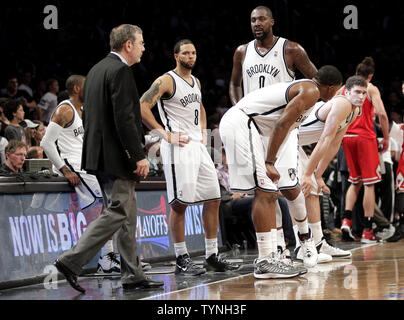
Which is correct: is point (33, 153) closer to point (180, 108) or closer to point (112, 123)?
point (180, 108)

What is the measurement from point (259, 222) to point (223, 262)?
2.67 ft

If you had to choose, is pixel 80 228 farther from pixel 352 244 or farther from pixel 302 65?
pixel 352 244

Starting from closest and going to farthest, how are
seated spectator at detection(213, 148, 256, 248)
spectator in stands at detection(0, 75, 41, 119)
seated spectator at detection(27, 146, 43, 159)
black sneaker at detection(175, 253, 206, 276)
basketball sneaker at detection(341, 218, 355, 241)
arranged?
black sneaker at detection(175, 253, 206, 276) < seated spectator at detection(27, 146, 43, 159) < seated spectator at detection(213, 148, 256, 248) < basketball sneaker at detection(341, 218, 355, 241) < spectator in stands at detection(0, 75, 41, 119)

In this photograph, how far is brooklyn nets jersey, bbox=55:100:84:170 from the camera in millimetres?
6242

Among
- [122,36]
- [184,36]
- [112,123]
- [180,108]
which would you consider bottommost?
[112,123]

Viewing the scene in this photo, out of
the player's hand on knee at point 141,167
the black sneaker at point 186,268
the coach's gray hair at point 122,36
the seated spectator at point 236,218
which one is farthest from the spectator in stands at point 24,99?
the player's hand on knee at point 141,167

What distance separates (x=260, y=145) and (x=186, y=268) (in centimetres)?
130

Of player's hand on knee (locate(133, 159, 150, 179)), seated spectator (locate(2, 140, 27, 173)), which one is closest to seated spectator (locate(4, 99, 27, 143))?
seated spectator (locate(2, 140, 27, 173))

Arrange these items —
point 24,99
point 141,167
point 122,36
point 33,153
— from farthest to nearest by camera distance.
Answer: point 24,99, point 33,153, point 122,36, point 141,167

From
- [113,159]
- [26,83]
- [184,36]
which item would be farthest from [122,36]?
[184,36]

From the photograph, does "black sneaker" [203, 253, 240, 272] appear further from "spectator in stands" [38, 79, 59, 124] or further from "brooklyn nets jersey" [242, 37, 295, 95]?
"spectator in stands" [38, 79, 59, 124]

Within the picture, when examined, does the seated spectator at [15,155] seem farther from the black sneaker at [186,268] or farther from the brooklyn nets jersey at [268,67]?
the brooklyn nets jersey at [268,67]

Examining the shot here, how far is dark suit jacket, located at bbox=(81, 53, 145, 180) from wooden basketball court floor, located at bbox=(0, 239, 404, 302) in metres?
0.92

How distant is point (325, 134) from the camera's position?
6102 millimetres
